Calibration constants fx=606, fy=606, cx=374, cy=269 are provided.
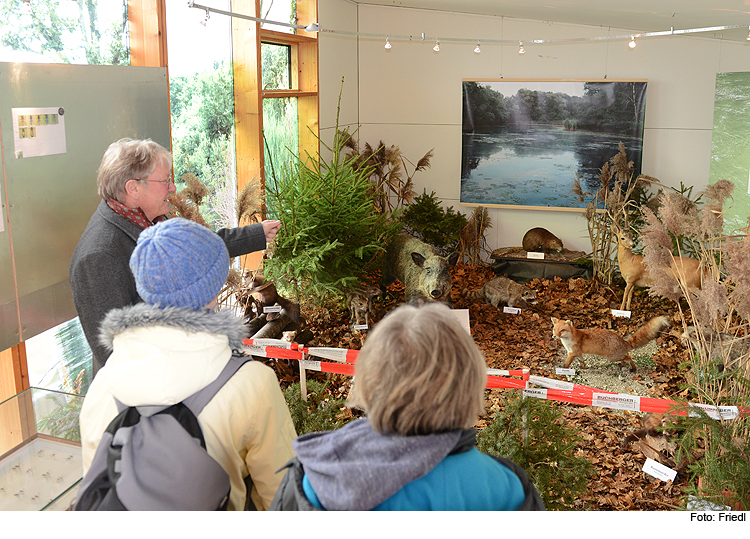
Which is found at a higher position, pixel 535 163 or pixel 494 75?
pixel 494 75

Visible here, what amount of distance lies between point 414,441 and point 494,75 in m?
7.32

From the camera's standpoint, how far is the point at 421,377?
43.5 inches

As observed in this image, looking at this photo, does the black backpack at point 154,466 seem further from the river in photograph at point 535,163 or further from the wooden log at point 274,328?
the river in photograph at point 535,163

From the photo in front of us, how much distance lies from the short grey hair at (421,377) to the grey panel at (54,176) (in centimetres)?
230

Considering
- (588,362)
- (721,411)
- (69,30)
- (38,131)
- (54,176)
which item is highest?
(69,30)

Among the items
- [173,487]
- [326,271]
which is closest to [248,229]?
[326,271]

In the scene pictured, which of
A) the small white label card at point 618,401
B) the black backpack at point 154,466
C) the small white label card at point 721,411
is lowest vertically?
the small white label card at point 721,411

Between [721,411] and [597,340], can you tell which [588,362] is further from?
[721,411]

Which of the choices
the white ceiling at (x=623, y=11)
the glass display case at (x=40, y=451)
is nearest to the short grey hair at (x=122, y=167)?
the glass display case at (x=40, y=451)

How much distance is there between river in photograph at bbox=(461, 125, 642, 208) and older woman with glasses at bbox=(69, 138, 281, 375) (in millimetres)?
5896

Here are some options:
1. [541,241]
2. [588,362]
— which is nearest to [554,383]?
[588,362]

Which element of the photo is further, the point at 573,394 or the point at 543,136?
the point at 543,136

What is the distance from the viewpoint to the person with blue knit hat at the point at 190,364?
1.39 metres

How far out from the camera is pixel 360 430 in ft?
3.86
